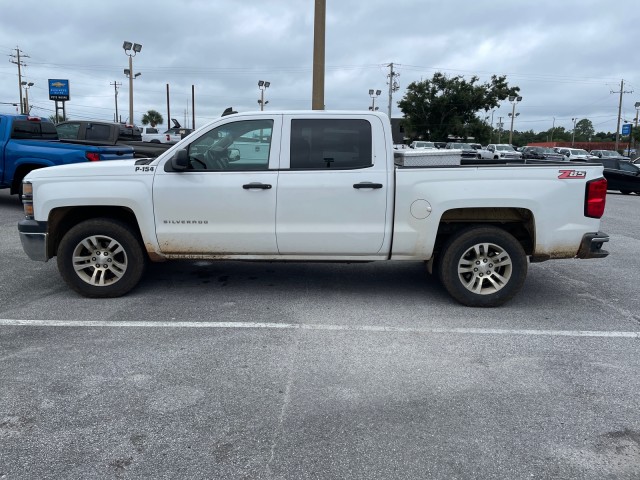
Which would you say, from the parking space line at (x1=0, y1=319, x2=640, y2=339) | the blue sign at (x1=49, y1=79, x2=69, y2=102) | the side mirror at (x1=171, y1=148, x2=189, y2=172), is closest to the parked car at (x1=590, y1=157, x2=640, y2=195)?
the parking space line at (x1=0, y1=319, x2=640, y2=339)

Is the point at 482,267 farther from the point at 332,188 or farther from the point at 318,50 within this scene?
the point at 318,50

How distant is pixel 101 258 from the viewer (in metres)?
5.67

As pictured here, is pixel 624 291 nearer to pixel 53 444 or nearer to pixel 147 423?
pixel 147 423

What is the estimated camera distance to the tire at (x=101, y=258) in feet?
18.3

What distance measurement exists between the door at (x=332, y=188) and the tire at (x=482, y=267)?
0.77 meters

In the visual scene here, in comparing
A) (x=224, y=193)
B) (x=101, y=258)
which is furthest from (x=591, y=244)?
(x=101, y=258)

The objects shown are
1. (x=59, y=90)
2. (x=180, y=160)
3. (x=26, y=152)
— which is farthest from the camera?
(x=59, y=90)

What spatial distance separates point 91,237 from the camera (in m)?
5.61

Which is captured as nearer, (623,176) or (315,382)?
(315,382)

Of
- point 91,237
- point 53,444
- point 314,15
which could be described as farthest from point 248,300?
point 314,15

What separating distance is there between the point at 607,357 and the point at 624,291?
2.38m

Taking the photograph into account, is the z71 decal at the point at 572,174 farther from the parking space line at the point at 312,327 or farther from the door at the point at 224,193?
the door at the point at 224,193

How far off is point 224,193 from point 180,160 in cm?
53

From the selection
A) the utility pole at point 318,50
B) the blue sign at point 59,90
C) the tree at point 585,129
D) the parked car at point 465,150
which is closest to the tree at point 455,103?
the parked car at point 465,150
